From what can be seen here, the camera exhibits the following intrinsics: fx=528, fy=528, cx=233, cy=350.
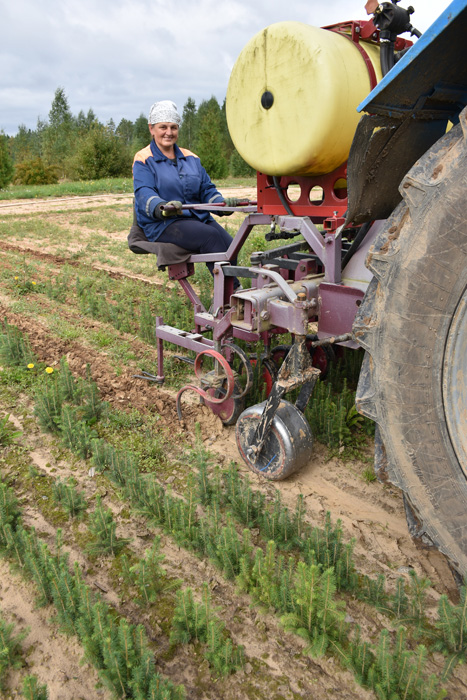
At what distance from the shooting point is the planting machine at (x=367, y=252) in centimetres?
146

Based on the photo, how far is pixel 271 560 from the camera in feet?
6.47

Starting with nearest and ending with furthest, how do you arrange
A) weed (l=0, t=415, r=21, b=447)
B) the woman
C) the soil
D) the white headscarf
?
the soil → weed (l=0, t=415, r=21, b=447) → the woman → the white headscarf

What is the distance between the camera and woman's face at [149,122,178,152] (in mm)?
3613

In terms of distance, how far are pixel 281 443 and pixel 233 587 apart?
2.44 feet

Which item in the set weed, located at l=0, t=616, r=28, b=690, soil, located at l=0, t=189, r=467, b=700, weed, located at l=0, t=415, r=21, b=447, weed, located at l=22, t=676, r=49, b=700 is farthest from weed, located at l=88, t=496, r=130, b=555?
weed, located at l=0, t=415, r=21, b=447

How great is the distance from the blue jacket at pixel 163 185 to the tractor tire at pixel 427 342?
2167mm

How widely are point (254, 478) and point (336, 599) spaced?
2.86ft

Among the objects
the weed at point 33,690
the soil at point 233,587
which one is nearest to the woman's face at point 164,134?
the soil at point 233,587

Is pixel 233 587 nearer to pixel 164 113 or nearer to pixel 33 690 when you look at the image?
pixel 33 690

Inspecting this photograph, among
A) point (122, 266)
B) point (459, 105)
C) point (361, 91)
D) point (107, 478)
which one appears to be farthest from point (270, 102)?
point (122, 266)

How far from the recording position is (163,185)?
3658 millimetres

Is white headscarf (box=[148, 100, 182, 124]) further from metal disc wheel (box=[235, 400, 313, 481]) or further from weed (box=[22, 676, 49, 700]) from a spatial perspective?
weed (box=[22, 676, 49, 700])

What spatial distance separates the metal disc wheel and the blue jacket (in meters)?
1.51

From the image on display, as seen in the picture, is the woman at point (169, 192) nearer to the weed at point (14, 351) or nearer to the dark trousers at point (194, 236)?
the dark trousers at point (194, 236)
